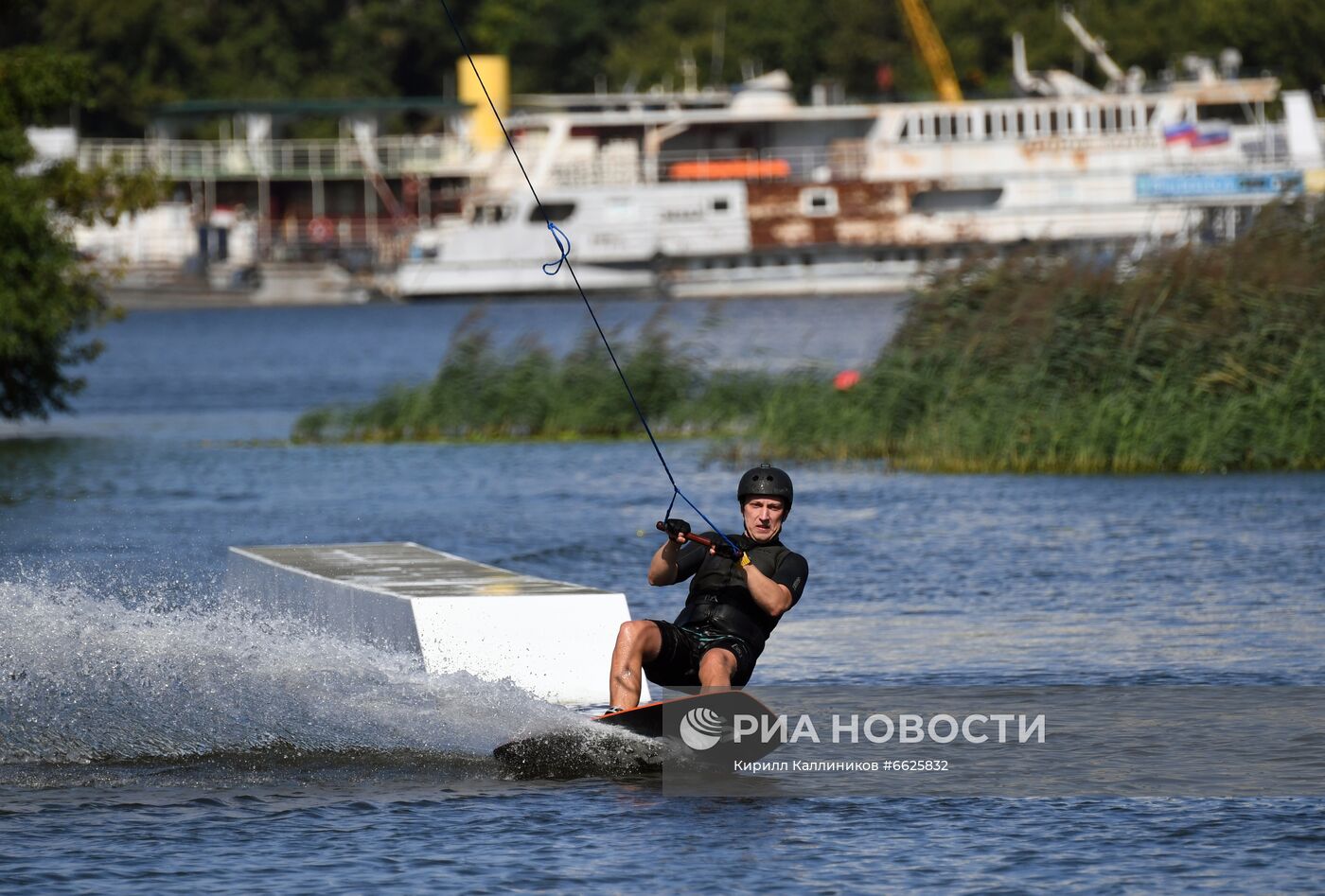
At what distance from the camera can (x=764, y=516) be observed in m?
10.5

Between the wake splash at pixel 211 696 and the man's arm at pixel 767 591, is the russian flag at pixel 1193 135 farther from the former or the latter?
the man's arm at pixel 767 591

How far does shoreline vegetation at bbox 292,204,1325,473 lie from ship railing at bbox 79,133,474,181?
225 feet

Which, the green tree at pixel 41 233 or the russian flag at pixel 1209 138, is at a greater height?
the russian flag at pixel 1209 138

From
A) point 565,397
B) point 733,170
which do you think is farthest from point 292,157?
point 565,397

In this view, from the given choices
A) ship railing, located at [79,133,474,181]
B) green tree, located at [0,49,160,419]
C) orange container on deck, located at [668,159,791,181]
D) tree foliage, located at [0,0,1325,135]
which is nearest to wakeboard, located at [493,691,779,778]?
green tree, located at [0,49,160,419]

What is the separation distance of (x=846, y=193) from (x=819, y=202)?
117 centimetres

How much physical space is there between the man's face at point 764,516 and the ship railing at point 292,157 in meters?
84.9

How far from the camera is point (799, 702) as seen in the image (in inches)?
496

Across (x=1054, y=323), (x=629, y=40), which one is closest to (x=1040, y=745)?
(x=1054, y=323)

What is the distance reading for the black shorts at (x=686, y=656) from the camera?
34.0 feet

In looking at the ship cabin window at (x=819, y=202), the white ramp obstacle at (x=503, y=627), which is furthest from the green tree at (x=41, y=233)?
the ship cabin window at (x=819, y=202)

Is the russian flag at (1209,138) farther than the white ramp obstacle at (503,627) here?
Yes

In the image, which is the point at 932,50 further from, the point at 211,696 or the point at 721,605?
the point at 721,605

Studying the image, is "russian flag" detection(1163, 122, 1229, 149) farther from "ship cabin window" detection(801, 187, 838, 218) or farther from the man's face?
the man's face
